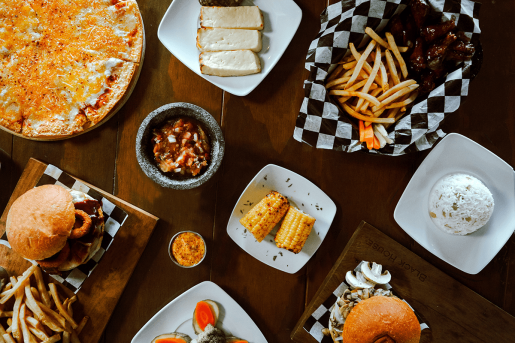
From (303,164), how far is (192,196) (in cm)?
82

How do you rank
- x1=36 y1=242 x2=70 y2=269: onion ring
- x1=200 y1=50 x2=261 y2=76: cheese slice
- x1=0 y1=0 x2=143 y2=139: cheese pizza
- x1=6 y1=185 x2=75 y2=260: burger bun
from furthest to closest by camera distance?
x1=0 y1=0 x2=143 y2=139: cheese pizza < x1=200 y1=50 x2=261 y2=76: cheese slice < x1=36 y1=242 x2=70 y2=269: onion ring < x1=6 y1=185 x2=75 y2=260: burger bun

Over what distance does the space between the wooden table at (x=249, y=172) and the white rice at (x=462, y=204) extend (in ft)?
0.82

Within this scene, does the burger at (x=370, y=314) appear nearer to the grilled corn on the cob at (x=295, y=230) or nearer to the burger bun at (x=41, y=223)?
the grilled corn on the cob at (x=295, y=230)

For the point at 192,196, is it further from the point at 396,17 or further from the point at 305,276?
the point at 396,17

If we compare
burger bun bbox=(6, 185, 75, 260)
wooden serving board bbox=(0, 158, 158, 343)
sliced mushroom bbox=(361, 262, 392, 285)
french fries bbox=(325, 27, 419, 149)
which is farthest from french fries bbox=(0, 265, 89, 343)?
french fries bbox=(325, 27, 419, 149)

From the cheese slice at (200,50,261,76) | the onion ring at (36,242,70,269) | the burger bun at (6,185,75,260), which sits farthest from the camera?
the cheese slice at (200,50,261,76)

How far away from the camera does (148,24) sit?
7.55ft

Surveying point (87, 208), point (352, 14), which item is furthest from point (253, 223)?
point (352, 14)

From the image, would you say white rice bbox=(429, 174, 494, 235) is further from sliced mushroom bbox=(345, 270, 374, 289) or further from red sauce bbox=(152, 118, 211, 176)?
red sauce bbox=(152, 118, 211, 176)

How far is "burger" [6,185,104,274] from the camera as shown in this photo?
194cm

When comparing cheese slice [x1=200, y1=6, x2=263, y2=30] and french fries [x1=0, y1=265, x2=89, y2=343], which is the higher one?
cheese slice [x1=200, y1=6, x2=263, y2=30]

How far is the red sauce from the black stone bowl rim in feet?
0.15

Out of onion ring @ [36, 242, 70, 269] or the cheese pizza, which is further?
the cheese pizza

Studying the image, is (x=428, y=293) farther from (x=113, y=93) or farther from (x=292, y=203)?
(x=113, y=93)
